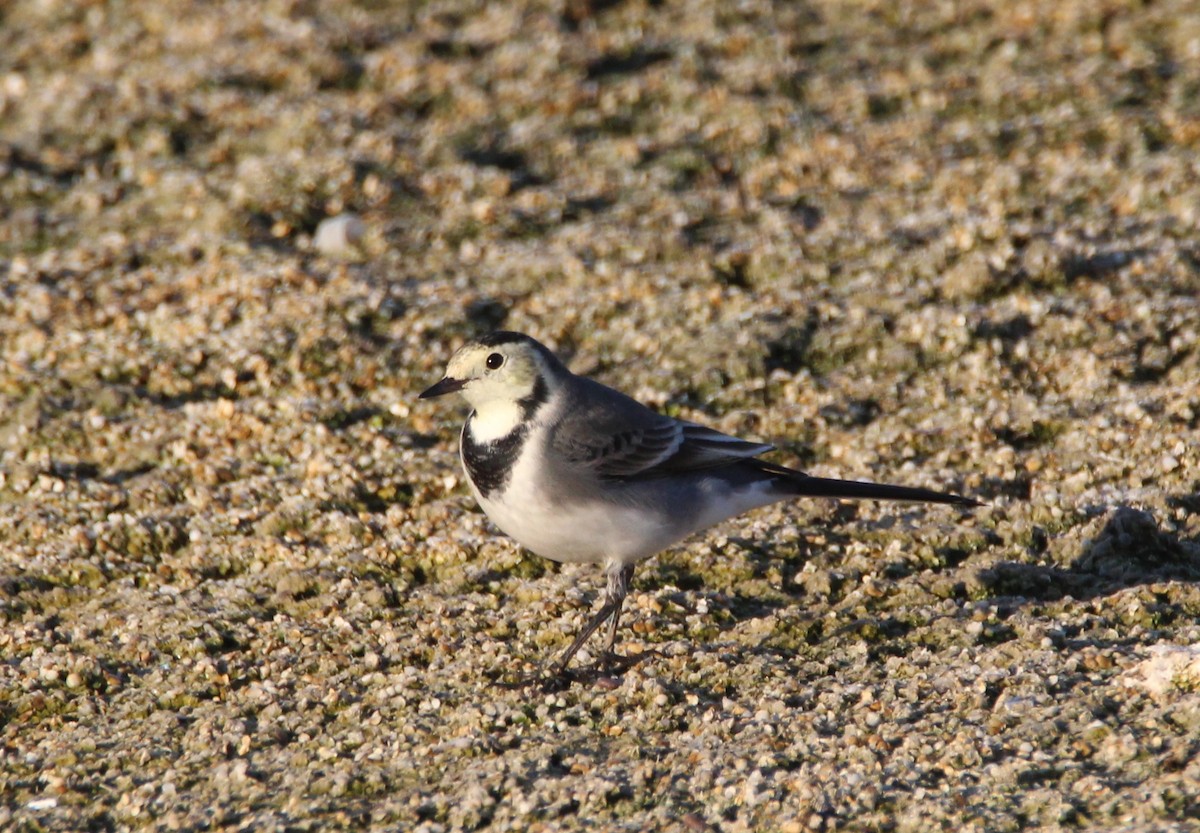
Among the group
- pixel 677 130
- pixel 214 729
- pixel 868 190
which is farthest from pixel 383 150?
pixel 214 729

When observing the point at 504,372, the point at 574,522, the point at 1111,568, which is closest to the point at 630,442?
the point at 574,522

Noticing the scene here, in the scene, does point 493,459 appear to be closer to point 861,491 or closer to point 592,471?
point 592,471

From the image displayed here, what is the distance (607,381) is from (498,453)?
186 cm

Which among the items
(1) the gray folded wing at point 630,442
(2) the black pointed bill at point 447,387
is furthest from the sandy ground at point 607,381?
(2) the black pointed bill at point 447,387

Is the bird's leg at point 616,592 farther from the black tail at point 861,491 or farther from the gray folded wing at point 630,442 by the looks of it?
the black tail at point 861,491

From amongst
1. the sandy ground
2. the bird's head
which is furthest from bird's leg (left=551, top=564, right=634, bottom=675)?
the bird's head

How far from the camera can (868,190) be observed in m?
8.46

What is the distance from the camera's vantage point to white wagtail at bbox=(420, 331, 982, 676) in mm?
5082

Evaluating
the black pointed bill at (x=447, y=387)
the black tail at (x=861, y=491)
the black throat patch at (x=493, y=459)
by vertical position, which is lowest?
the black tail at (x=861, y=491)

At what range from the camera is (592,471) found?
5172 millimetres

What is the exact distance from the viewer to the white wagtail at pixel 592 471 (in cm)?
508

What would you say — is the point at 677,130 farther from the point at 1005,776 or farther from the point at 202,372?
the point at 1005,776

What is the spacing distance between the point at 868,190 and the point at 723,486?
12.2 ft

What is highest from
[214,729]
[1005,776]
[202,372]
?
[202,372]
